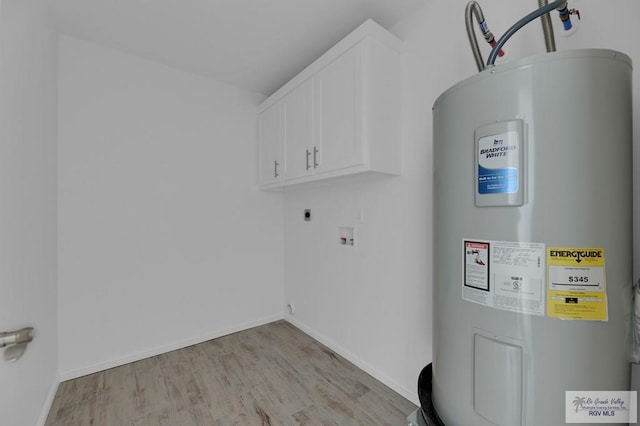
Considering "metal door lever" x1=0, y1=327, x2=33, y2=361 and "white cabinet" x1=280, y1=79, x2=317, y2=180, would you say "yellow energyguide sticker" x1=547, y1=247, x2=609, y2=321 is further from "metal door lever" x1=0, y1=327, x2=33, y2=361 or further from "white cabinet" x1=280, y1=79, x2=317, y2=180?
"white cabinet" x1=280, y1=79, x2=317, y2=180

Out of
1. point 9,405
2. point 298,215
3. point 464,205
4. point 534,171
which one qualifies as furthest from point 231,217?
point 534,171

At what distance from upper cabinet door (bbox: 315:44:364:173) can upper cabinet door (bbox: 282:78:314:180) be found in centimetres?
9

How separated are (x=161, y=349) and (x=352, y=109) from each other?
2458 mm

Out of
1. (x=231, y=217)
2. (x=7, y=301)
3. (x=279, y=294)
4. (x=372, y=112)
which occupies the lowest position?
(x=279, y=294)

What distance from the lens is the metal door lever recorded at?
0.68 metres

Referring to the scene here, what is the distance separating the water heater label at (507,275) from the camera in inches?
29.1

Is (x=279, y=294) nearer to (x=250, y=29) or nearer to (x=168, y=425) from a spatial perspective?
(x=168, y=425)

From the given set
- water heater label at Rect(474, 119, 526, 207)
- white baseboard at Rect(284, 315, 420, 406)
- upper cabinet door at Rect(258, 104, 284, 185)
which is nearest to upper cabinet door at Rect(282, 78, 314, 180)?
upper cabinet door at Rect(258, 104, 284, 185)

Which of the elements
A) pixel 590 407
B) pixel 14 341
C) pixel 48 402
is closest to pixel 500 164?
pixel 590 407

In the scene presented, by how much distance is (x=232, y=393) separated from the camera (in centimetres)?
185

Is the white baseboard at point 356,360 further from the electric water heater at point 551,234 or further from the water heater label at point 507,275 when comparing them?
the water heater label at point 507,275

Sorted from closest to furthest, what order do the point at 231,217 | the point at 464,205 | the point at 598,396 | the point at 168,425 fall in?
the point at 598,396
the point at 464,205
the point at 168,425
the point at 231,217

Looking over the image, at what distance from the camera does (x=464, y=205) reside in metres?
0.88

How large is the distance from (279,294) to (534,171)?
2.72 m
